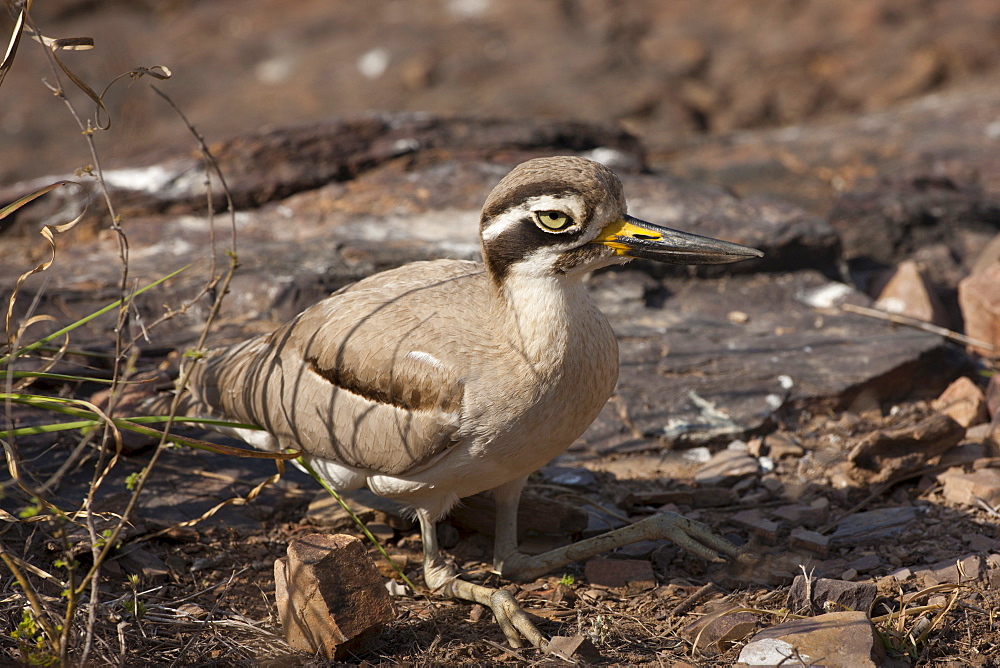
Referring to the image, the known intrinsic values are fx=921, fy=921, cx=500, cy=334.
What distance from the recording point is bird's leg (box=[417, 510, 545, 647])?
368 centimetres

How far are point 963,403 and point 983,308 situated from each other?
856 millimetres

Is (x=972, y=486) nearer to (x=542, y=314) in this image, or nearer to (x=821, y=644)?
(x=821, y=644)

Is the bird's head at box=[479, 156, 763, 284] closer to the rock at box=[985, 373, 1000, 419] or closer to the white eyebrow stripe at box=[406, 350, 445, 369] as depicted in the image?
the white eyebrow stripe at box=[406, 350, 445, 369]

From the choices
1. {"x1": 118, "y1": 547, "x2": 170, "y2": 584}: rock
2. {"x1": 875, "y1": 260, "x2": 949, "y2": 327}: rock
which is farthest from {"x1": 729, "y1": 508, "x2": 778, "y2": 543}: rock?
{"x1": 118, "y1": 547, "x2": 170, "y2": 584}: rock

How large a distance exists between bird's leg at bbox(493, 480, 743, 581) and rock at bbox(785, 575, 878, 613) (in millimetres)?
441

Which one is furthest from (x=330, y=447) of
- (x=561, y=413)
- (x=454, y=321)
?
(x=561, y=413)

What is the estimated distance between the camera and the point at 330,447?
13.2 feet

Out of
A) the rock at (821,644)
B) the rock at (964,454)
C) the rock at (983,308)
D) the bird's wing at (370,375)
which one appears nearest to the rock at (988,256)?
the rock at (983,308)

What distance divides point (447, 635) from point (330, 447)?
94 centimetres

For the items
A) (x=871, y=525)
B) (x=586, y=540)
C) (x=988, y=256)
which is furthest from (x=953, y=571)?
(x=988, y=256)

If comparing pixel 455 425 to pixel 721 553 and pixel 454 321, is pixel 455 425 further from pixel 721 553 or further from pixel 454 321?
pixel 721 553

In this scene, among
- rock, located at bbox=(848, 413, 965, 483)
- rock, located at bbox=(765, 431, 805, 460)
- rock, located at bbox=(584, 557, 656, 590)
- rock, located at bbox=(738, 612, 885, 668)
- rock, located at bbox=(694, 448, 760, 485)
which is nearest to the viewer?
rock, located at bbox=(738, 612, 885, 668)

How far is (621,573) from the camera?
13.4 feet

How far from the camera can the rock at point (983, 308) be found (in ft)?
18.2
